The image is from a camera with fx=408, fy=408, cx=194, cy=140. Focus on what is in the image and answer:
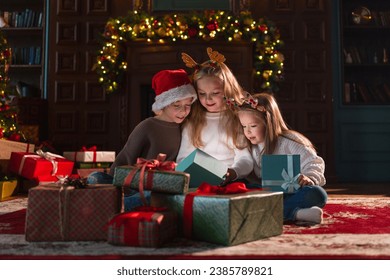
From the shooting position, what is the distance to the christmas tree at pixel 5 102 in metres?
3.33

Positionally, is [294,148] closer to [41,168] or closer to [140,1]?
[41,168]

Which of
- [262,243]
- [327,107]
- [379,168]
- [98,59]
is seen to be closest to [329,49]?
[327,107]

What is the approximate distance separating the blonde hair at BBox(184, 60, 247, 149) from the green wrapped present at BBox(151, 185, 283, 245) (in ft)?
1.76

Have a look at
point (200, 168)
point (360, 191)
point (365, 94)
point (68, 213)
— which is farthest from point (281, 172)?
point (365, 94)

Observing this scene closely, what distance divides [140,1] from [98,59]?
0.94 meters

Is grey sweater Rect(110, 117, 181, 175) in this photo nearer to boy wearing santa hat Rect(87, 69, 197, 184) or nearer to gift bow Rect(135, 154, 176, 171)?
boy wearing santa hat Rect(87, 69, 197, 184)

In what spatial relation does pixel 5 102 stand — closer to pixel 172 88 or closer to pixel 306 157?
pixel 172 88

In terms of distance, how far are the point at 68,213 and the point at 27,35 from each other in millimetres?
4395

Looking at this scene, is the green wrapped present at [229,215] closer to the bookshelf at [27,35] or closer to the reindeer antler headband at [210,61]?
the reindeer antler headband at [210,61]

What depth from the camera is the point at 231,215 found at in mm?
1218

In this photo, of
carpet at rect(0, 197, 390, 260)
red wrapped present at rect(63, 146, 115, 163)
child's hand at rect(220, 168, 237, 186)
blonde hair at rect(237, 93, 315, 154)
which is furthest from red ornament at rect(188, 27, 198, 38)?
carpet at rect(0, 197, 390, 260)

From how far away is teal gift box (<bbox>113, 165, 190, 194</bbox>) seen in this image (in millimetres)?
1357

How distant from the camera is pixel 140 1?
4.80 metres

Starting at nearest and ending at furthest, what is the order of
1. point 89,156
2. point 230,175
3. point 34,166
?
point 230,175 < point 34,166 < point 89,156
